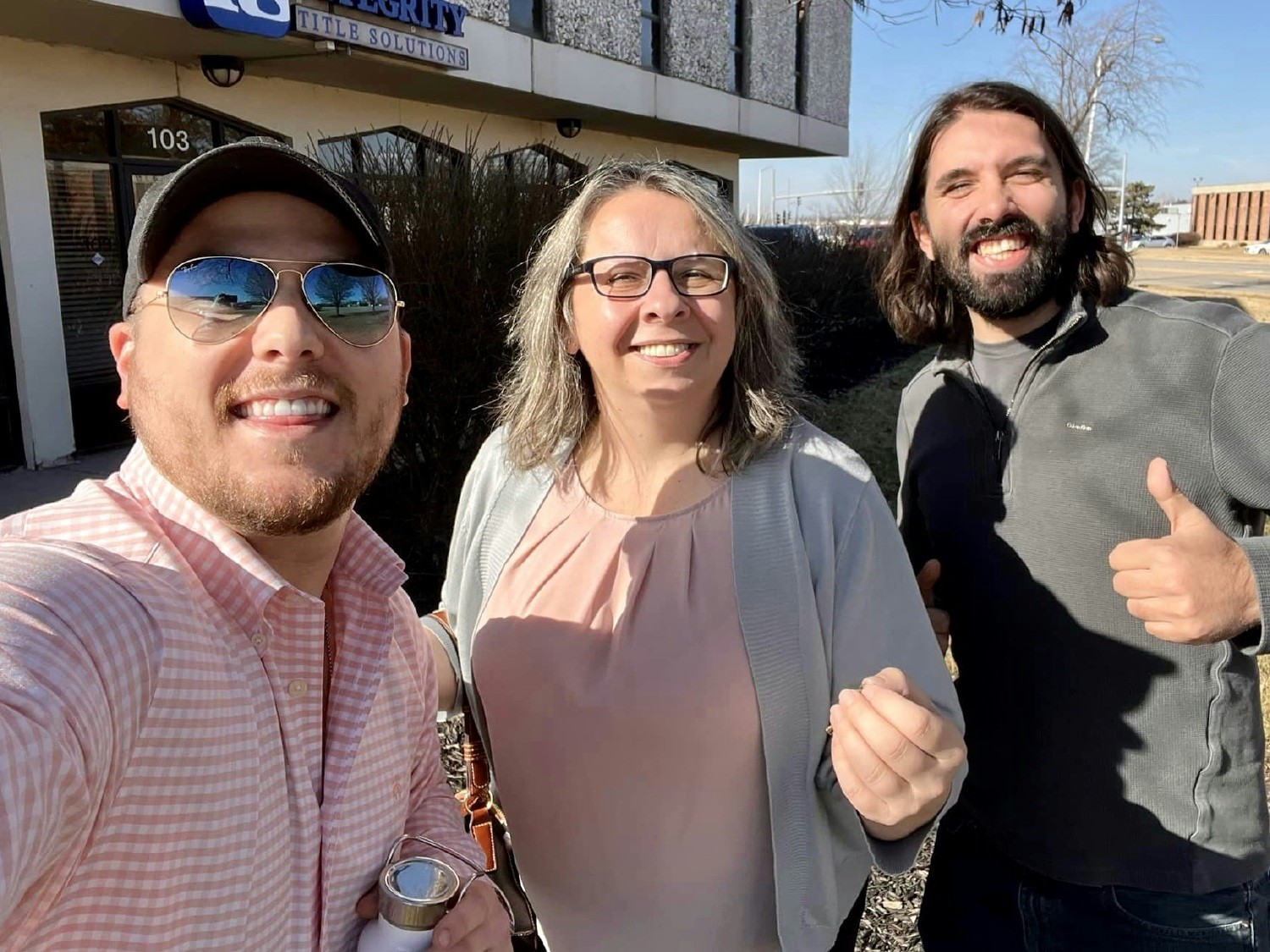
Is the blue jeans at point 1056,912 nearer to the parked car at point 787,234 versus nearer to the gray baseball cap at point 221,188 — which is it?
the gray baseball cap at point 221,188

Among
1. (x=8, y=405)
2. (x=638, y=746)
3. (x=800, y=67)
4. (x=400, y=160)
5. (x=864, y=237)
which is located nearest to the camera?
(x=638, y=746)

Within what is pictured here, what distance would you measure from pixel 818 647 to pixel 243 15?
824 cm

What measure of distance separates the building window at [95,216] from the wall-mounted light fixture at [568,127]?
6633 millimetres

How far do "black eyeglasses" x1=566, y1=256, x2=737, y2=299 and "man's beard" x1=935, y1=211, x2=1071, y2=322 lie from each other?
627 mm

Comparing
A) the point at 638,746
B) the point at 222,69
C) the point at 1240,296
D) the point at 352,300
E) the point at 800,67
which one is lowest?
the point at 638,746

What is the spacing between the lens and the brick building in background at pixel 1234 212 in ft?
282

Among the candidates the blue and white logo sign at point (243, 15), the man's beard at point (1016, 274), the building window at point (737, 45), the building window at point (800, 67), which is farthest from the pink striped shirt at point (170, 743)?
the building window at point (800, 67)

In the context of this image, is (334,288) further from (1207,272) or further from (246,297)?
(1207,272)

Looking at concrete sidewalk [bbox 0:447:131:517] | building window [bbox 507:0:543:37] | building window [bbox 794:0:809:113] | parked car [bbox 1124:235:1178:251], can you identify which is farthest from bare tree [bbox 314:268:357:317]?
parked car [bbox 1124:235:1178:251]

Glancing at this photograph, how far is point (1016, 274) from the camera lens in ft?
7.26

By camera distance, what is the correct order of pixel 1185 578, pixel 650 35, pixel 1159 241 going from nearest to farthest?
pixel 1185 578, pixel 650 35, pixel 1159 241

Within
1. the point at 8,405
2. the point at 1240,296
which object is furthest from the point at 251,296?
the point at 1240,296

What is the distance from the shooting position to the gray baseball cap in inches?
51.8

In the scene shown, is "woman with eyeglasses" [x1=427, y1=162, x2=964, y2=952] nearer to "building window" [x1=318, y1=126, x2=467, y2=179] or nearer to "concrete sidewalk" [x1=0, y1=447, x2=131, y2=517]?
"building window" [x1=318, y1=126, x2=467, y2=179]
